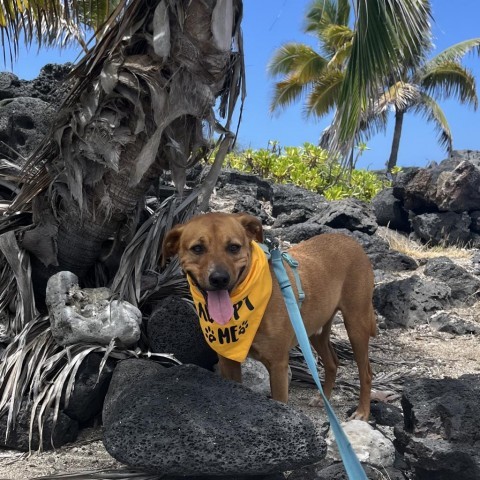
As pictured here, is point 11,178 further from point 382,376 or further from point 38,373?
point 382,376

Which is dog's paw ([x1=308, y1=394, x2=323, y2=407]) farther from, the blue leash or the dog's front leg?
the blue leash

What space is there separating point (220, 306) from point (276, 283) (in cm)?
62

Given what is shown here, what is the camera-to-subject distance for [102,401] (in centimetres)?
486

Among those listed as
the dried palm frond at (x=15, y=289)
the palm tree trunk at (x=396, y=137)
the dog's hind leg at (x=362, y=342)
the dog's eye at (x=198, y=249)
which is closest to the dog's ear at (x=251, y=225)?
the dog's eye at (x=198, y=249)

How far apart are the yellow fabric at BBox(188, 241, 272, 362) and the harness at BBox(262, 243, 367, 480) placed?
123 mm

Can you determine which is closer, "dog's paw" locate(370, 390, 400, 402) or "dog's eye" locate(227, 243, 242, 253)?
"dog's eye" locate(227, 243, 242, 253)

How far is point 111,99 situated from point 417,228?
1014 centimetres

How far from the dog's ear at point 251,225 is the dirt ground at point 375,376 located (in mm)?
1416

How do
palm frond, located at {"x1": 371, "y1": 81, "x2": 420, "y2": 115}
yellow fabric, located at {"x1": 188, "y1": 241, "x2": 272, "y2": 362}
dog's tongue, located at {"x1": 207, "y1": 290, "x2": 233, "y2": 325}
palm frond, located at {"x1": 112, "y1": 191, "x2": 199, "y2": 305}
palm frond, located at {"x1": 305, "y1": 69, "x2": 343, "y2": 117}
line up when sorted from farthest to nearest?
1. palm frond, located at {"x1": 371, "y1": 81, "x2": 420, "y2": 115}
2. palm frond, located at {"x1": 305, "y1": 69, "x2": 343, "y2": 117}
3. palm frond, located at {"x1": 112, "y1": 191, "x2": 199, "y2": 305}
4. yellow fabric, located at {"x1": 188, "y1": 241, "x2": 272, "y2": 362}
5. dog's tongue, located at {"x1": 207, "y1": 290, "x2": 233, "y2": 325}

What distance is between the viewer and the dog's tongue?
3.71 meters

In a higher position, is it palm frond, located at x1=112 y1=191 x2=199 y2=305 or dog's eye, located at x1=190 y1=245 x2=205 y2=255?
palm frond, located at x1=112 y1=191 x2=199 y2=305

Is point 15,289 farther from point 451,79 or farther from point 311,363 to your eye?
point 451,79

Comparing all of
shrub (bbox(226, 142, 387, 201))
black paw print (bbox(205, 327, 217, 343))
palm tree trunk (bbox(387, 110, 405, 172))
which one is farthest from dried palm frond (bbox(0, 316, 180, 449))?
palm tree trunk (bbox(387, 110, 405, 172))

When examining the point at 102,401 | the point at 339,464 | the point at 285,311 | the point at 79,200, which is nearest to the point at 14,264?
the point at 79,200
